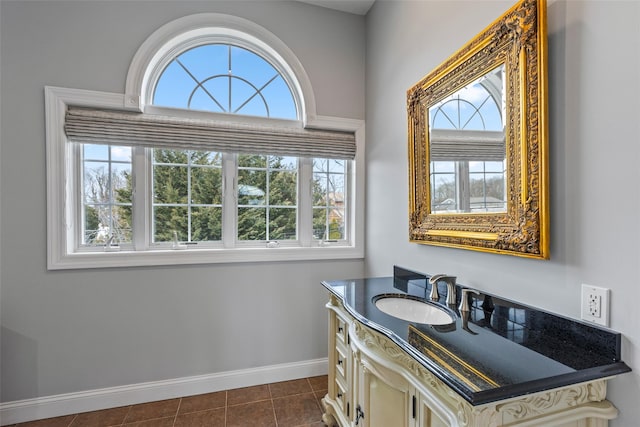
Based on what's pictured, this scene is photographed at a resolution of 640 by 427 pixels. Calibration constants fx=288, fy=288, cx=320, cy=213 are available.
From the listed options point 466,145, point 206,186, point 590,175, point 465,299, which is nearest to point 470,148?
point 466,145

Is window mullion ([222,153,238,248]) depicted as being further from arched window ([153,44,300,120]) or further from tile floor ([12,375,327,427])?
tile floor ([12,375,327,427])

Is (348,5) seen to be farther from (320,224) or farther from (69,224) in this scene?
(69,224)

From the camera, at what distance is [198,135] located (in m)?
2.08

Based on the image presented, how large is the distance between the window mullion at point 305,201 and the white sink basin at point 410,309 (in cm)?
103

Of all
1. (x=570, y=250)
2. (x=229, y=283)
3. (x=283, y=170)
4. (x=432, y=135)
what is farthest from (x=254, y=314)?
(x=570, y=250)

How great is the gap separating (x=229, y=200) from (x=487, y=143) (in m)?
1.75

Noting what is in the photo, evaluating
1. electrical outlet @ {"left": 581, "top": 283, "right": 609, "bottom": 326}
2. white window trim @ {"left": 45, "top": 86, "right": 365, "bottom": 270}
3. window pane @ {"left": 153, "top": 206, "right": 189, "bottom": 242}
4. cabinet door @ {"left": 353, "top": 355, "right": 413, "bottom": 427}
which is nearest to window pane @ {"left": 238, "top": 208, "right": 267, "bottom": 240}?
white window trim @ {"left": 45, "top": 86, "right": 365, "bottom": 270}

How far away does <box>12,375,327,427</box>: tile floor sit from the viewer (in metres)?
1.81

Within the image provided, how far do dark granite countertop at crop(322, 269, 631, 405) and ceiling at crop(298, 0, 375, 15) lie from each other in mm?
2319

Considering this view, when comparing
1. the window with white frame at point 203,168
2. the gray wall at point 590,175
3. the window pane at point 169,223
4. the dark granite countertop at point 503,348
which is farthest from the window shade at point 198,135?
the dark granite countertop at point 503,348

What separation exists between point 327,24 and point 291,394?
2909mm

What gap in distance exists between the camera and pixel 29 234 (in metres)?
1.81

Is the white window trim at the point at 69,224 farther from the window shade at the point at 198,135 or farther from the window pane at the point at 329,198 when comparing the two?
the window pane at the point at 329,198

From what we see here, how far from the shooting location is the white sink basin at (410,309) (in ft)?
4.54
